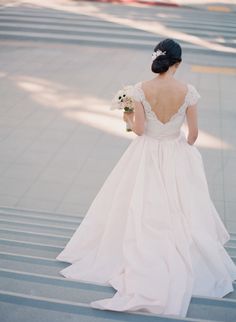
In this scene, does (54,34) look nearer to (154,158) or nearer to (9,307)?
(154,158)

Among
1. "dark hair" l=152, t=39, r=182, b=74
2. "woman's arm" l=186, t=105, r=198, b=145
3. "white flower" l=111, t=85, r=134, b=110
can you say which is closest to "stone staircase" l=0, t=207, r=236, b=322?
"woman's arm" l=186, t=105, r=198, b=145

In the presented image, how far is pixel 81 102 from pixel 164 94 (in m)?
5.29

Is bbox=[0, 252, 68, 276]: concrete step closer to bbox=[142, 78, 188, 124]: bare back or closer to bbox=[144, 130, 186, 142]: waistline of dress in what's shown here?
bbox=[144, 130, 186, 142]: waistline of dress

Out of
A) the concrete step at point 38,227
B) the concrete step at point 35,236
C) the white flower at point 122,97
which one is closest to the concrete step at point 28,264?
the concrete step at point 35,236

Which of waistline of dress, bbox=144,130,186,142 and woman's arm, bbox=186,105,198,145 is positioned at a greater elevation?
woman's arm, bbox=186,105,198,145

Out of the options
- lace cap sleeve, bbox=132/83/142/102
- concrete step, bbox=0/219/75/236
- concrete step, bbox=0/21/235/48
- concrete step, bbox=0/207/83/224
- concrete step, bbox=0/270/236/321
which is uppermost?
lace cap sleeve, bbox=132/83/142/102

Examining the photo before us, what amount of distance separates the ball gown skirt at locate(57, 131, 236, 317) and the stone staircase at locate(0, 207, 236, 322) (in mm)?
128

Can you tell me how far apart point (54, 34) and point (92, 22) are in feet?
4.25

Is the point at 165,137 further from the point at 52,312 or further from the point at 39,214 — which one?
the point at 39,214

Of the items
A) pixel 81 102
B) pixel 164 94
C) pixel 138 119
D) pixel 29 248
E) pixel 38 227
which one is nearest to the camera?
pixel 164 94

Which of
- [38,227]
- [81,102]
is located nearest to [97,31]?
[81,102]

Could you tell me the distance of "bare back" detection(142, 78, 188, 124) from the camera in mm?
3395

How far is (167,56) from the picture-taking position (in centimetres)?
330

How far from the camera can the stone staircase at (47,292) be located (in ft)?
10.1
